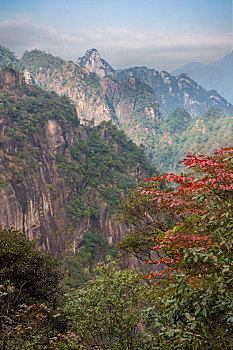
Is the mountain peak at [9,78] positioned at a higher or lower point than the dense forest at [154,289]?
higher

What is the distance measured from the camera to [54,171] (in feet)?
130

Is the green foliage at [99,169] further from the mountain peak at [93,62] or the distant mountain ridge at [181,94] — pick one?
the distant mountain ridge at [181,94]

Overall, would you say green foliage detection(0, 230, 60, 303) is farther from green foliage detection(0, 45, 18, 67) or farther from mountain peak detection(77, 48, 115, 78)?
mountain peak detection(77, 48, 115, 78)

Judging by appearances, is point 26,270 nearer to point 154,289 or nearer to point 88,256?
point 154,289

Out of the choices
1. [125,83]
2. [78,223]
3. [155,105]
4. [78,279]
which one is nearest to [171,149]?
[155,105]

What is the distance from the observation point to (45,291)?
9492 millimetres

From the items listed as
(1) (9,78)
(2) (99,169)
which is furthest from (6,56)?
(2) (99,169)

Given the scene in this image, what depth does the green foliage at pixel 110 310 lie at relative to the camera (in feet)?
21.3

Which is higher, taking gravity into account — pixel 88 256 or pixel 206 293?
pixel 206 293

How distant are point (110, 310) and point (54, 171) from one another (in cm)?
3413

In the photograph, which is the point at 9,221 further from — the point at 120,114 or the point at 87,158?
the point at 120,114

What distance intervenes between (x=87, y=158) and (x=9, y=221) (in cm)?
1989

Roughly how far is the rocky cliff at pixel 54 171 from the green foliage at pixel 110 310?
79.4 feet

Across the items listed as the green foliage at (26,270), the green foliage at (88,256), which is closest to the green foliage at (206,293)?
the green foliage at (26,270)
